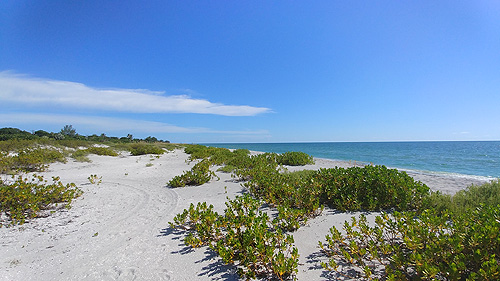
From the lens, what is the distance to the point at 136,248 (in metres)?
3.97

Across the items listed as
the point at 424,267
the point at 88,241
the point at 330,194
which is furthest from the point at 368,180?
the point at 88,241

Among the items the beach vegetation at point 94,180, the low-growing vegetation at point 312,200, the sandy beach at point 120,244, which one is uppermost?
the low-growing vegetation at point 312,200

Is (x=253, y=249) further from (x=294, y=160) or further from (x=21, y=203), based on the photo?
(x=294, y=160)

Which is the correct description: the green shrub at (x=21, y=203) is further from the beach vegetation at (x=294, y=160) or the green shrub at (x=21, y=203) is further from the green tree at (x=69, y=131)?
the green tree at (x=69, y=131)

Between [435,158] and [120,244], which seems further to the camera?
[435,158]

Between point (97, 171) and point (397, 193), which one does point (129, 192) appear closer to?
point (97, 171)

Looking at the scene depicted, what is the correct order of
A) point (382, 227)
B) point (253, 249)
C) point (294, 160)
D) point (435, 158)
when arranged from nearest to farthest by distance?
point (253, 249) → point (382, 227) → point (294, 160) → point (435, 158)

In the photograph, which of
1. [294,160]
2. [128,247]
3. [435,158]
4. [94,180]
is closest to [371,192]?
[128,247]

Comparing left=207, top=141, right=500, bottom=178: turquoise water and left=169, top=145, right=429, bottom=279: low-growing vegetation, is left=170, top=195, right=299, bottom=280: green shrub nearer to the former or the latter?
left=169, top=145, right=429, bottom=279: low-growing vegetation

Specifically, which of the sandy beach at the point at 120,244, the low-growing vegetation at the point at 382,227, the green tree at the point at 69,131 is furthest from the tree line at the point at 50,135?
the low-growing vegetation at the point at 382,227

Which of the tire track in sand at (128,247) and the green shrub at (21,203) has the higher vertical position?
the green shrub at (21,203)

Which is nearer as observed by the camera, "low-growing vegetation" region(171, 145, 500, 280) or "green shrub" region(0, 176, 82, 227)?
"low-growing vegetation" region(171, 145, 500, 280)

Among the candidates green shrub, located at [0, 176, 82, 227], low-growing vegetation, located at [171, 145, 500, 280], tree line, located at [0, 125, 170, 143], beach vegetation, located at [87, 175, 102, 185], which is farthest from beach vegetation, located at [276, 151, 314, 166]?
tree line, located at [0, 125, 170, 143]

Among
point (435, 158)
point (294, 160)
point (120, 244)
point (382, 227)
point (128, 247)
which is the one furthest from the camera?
point (435, 158)
